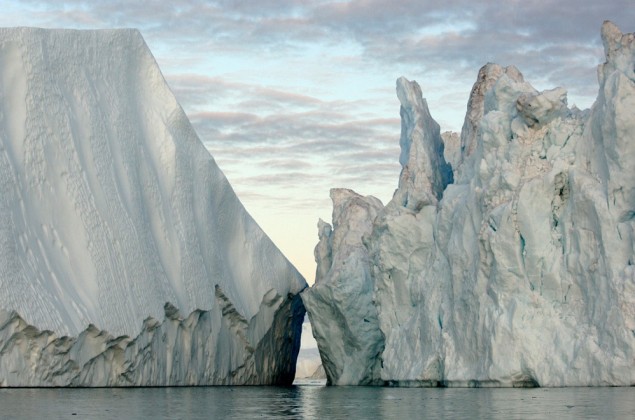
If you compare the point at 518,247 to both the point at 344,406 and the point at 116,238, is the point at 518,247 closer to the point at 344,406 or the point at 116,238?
the point at 344,406

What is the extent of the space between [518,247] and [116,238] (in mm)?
12299

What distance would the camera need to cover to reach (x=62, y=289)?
31984 millimetres

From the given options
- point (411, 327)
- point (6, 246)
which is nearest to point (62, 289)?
point (6, 246)

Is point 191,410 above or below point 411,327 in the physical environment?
below

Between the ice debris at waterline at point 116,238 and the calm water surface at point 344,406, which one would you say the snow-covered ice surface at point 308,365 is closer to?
the ice debris at waterline at point 116,238

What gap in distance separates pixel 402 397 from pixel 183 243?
1459 cm

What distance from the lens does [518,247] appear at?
30.5 m

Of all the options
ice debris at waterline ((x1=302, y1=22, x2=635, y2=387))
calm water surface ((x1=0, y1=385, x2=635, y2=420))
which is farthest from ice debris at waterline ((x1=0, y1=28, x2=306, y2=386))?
ice debris at waterline ((x1=302, y1=22, x2=635, y2=387))

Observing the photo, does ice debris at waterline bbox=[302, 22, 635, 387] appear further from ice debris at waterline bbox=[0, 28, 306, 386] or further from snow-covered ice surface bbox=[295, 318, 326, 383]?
snow-covered ice surface bbox=[295, 318, 326, 383]

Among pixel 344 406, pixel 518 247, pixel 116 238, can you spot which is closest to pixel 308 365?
pixel 116 238

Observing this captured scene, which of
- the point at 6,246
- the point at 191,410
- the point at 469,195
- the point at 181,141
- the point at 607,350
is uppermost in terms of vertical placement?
the point at 181,141

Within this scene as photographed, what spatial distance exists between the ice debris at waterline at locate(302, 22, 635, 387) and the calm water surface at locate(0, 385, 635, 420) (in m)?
2.39

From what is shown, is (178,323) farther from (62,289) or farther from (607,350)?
(607,350)

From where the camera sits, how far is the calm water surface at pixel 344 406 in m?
18.4
